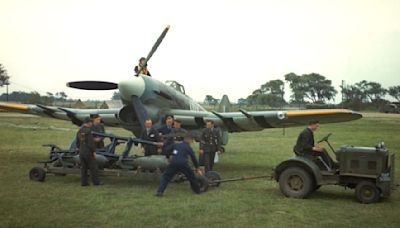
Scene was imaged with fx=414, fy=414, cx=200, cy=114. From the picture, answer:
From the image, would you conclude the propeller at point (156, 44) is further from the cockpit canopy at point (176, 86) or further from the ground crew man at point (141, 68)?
the cockpit canopy at point (176, 86)

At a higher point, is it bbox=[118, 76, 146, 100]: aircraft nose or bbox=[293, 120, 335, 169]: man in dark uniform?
bbox=[118, 76, 146, 100]: aircraft nose

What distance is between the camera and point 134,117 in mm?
11750

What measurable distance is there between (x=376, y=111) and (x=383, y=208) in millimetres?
23664

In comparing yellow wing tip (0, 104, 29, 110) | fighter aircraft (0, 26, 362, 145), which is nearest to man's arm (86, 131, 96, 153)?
fighter aircraft (0, 26, 362, 145)

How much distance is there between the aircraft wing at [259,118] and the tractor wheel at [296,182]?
3.27m

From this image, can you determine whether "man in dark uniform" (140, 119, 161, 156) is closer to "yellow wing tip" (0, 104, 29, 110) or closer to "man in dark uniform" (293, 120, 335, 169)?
"man in dark uniform" (293, 120, 335, 169)

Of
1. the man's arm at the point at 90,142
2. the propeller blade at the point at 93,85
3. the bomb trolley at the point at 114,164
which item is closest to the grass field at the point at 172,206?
the bomb trolley at the point at 114,164

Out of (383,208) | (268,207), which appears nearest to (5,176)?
(268,207)

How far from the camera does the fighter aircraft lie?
10984 millimetres

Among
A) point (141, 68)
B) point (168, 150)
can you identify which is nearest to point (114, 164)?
point (168, 150)

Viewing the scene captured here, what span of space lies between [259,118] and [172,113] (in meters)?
2.58

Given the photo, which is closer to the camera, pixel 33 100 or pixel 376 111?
A: pixel 33 100

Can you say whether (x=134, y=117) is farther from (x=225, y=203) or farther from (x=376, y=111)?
(x=376, y=111)

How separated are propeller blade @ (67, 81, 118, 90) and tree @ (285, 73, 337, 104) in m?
23.8
